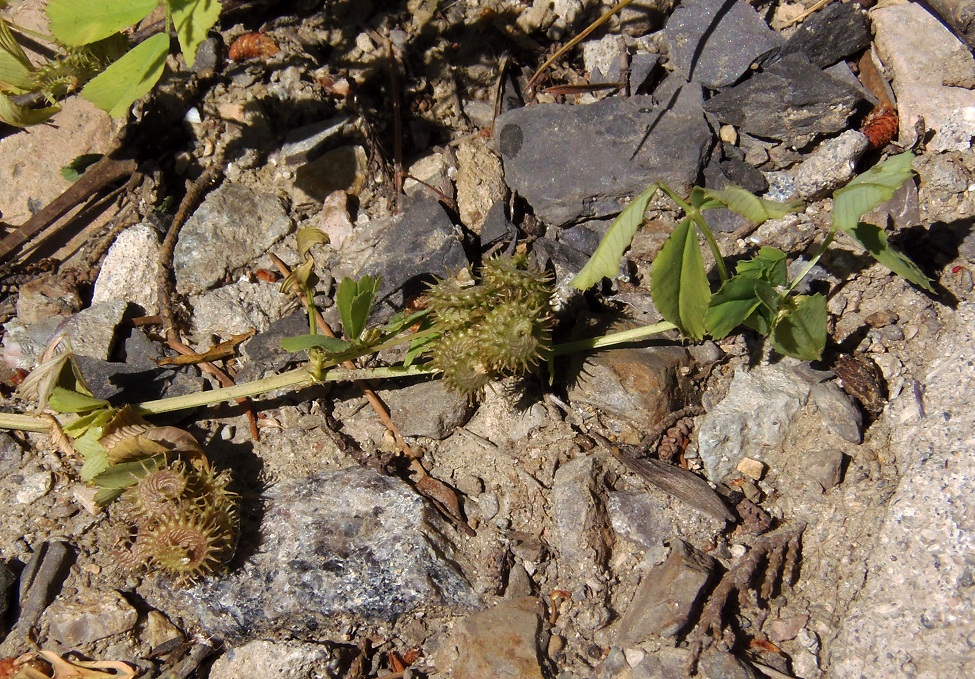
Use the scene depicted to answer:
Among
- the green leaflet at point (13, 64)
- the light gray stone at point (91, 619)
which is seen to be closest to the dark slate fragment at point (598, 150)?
the green leaflet at point (13, 64)

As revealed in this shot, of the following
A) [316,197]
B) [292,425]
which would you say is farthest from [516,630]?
[316,197]

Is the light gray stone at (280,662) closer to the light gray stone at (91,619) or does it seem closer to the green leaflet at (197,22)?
the light gray stone at (91,619)

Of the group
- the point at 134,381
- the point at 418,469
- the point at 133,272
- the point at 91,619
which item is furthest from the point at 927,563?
the point at 133,272

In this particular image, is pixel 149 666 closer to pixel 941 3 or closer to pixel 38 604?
pixel 38 604

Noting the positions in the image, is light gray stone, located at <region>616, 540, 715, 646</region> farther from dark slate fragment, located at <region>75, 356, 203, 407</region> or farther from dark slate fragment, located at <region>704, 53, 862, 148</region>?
dark slate fragment, located at <region>75, 356, 203, 407</region>

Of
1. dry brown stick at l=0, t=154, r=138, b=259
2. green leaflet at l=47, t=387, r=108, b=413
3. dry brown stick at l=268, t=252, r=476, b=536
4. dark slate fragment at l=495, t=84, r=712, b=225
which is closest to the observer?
green leaflet at l=47, t=387, r=108, b=413

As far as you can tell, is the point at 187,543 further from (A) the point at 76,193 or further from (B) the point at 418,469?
(A) the point at 76,193

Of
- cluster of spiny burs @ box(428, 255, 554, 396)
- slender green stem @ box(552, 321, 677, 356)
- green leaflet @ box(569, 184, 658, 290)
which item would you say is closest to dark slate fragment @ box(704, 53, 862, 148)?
slender green stem @ box(552, 321, 677, 356)
